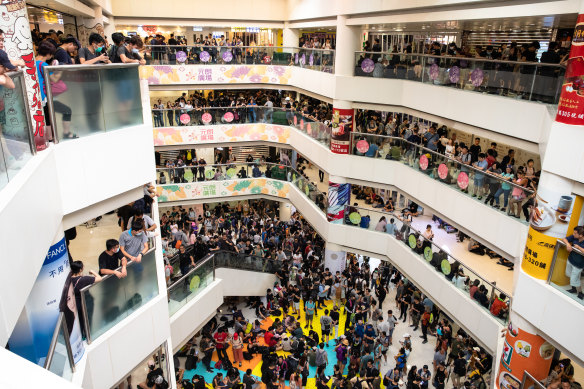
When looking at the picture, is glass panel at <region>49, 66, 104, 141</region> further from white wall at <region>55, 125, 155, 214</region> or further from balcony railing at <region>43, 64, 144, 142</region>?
white wall at <region>55, 125, 155, 214</region>

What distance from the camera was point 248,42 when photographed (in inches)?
1099

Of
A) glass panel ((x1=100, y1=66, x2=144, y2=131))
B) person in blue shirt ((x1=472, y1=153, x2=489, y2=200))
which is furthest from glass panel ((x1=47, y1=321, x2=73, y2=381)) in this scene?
person in blue shirt ((x1=472, y1=153, x2=489, y2=200))

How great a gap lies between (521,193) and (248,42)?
852 inches

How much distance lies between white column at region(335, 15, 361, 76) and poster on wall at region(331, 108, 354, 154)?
1.44m

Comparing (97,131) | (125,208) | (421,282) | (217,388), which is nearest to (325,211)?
(421,282)

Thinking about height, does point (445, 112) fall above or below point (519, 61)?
below

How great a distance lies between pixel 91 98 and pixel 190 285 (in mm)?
6652

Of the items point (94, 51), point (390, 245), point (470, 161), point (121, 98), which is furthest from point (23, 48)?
point (390, 245)

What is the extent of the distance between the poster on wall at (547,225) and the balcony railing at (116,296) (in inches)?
278

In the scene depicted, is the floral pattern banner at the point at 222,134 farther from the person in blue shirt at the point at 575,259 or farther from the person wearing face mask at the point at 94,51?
the person in blue shirt at the point at 575,259

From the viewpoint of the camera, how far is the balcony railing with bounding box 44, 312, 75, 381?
4.84 metres

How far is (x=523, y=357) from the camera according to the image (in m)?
9.11

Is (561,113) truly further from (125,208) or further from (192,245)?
(192,245)

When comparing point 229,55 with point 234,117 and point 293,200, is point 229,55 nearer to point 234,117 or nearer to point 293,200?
point 234,117
